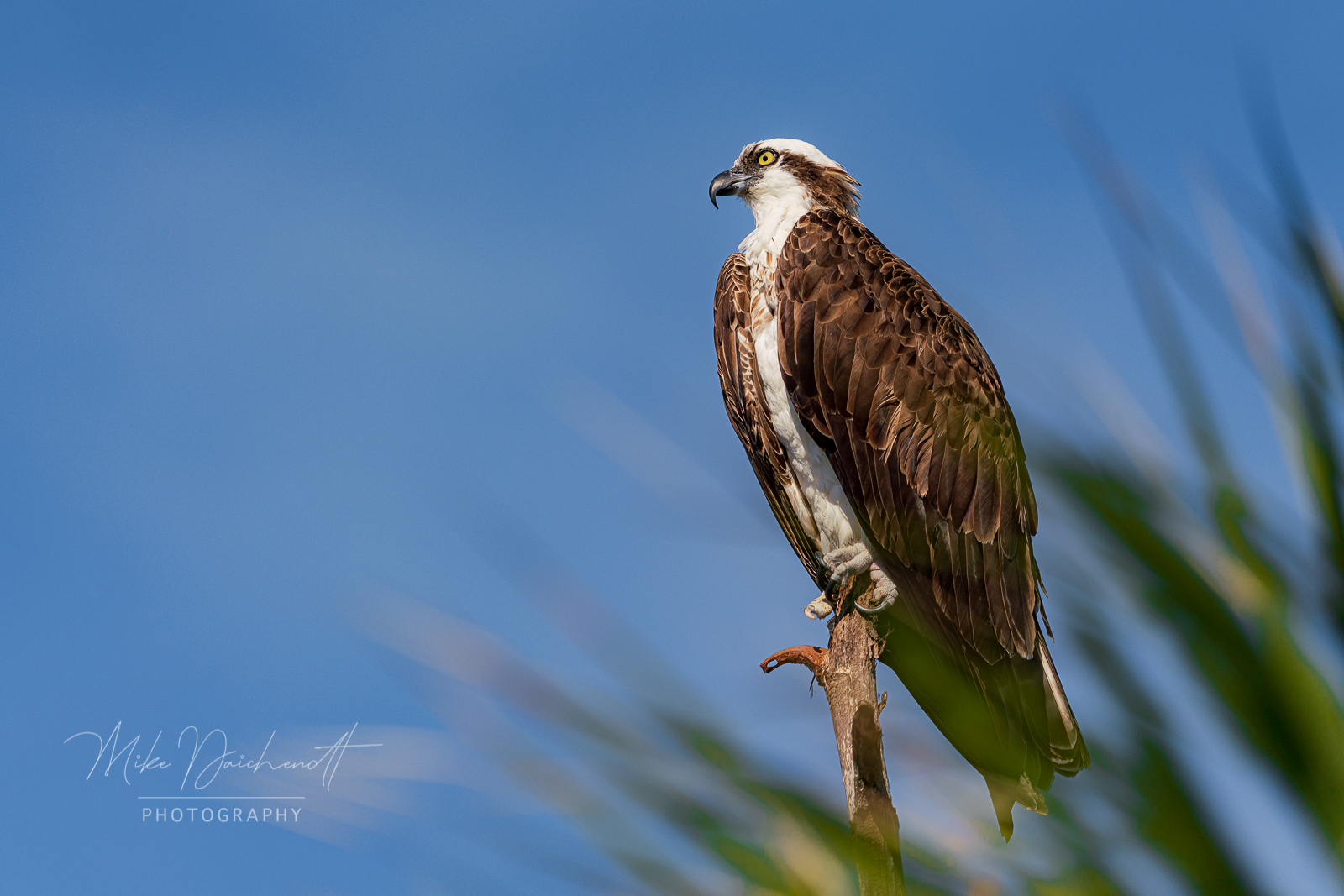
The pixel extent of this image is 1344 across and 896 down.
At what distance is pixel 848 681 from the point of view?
12.7 feet

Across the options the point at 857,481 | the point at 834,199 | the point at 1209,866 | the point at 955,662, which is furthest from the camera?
the point at 834,199

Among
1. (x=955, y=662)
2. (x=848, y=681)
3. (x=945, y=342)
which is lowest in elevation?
(x=848, y=681)

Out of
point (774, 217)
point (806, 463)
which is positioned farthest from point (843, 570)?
point (774, 217)

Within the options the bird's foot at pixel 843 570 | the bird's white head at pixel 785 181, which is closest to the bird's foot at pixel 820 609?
the bird's foot at pixel 843 570

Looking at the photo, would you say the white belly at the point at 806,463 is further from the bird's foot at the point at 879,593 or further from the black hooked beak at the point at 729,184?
the black hooked beak at the point at 729,184

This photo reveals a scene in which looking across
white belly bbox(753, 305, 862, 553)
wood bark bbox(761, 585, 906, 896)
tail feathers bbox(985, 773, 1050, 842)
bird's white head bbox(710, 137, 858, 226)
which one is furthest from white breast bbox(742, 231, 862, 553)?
tail feathers bbox(985, 773, 1050, 842)

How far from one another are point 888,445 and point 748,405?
75cm

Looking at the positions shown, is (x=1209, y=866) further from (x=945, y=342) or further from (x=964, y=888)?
(x=945, y=342)

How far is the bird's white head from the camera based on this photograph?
20.4 feet

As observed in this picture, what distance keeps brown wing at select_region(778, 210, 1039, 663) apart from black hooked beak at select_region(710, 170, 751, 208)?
116 centimetres

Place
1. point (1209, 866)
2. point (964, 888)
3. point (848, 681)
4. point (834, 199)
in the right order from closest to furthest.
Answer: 1. point (1209, 866)
2. point (964, 888)
3. point (848, 681)
4. point (834, 199)

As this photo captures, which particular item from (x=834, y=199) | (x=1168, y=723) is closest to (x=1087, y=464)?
(x=1168, y=723)

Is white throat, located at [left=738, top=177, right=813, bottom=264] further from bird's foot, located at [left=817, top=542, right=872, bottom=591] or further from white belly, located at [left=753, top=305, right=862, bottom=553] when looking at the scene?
bird's foot, located at [left=817, top=542, right=872, bottom=591]

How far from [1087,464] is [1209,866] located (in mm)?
→ 508
